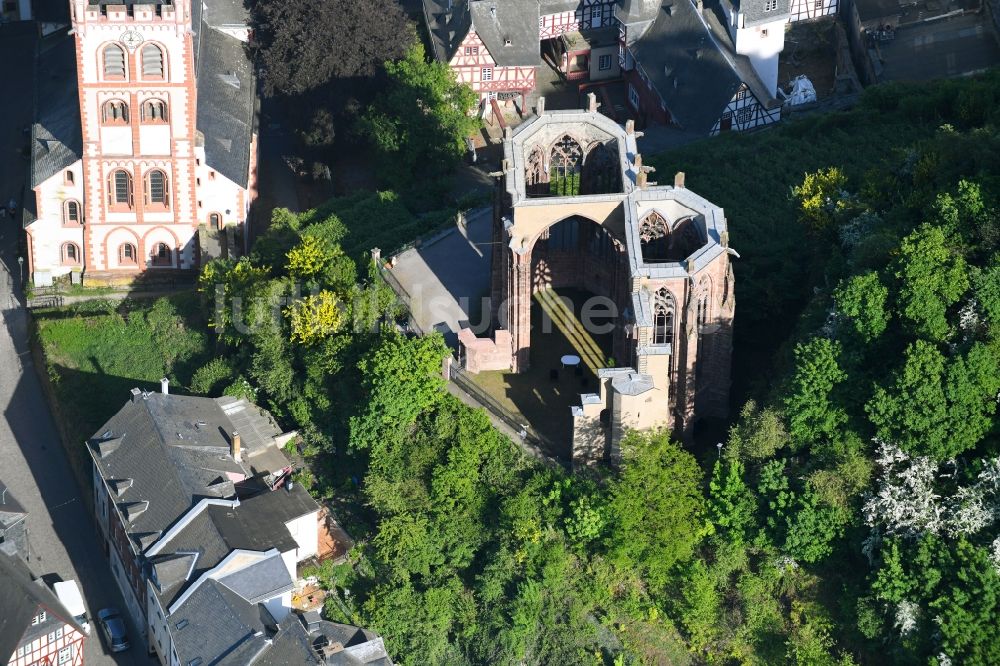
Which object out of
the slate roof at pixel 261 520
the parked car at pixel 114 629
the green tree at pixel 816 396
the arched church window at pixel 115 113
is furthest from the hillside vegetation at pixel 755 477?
the arched church window at pixel 115 113

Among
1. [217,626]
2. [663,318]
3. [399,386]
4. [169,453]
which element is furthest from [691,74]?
[217,626]

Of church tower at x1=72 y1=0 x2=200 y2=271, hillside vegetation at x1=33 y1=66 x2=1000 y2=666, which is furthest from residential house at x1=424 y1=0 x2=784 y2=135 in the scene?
church tower at x1=72 y1=0 x2=200 y2=271

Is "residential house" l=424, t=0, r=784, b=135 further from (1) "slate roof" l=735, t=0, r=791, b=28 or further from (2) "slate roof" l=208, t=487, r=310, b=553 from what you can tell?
(2) "slate roof" l=208, t=487, r=310, b=553

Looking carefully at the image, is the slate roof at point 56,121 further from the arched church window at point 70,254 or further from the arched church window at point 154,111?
the arched church window at point 154,111

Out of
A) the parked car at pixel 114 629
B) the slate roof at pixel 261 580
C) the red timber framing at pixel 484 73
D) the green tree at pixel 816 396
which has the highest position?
the red timber framing at pixel 484 73

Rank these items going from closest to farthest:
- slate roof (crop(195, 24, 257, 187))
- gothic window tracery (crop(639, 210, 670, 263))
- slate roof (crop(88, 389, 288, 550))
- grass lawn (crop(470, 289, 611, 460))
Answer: gothic window tracery (crop(639, 210, 670, 263)) → slate roof (crop(88, 389, 288, 550)) → grass lawn (crop(470, 289, 611, 460)) → slate roof (crop(195, 24, 257, 187))

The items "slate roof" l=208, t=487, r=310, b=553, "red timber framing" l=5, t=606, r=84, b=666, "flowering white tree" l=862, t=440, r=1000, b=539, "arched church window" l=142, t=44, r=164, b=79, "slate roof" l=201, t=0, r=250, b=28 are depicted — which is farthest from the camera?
"slate roof" l=201, t=0, r=250, b=28

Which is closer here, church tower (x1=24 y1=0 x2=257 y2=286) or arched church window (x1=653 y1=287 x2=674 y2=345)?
arched church window (x1=653 y1=287 x2=674 y2=345)

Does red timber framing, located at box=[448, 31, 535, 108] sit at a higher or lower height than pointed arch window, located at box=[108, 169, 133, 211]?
higher

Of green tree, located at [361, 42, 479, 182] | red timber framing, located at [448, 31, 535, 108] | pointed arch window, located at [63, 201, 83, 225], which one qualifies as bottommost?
pointed arch window, located at [63, 201, 83, 225]
